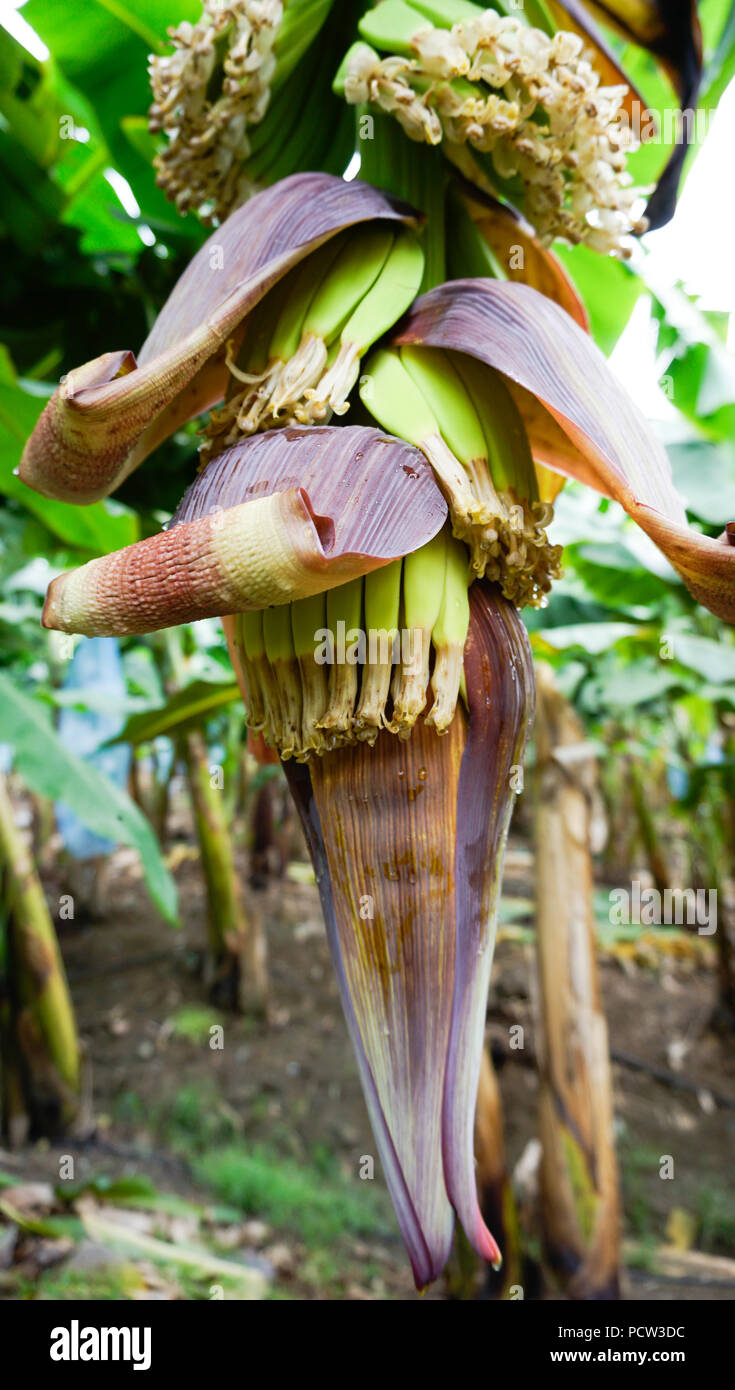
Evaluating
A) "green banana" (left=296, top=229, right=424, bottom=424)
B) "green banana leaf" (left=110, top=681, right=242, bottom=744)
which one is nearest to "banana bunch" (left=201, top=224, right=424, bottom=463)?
"green banana" (left=296, top=229, right=424, bottom=424)

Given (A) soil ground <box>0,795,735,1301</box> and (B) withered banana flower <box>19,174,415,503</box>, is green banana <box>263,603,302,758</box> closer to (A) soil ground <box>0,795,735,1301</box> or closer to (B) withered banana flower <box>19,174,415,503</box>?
(B) withered banana flower <box>19,174,415,503</box>

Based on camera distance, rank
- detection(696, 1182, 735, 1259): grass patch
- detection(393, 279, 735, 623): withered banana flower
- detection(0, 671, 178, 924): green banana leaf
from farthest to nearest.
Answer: detection(696, 1182, 735, 1259): grass patch
detection(0, 671, 178, 924): green banana leaf
detection(393, 279, 735, 623): withered banana flower

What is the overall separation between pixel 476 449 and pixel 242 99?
0.14 metres

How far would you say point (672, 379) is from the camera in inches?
39.4

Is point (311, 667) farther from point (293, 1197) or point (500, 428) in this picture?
point (293, 1197)

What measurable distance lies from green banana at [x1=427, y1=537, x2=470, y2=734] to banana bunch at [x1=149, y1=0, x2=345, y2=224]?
15 cm

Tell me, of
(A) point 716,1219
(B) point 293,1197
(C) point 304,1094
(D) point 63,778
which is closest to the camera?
(D) point 63,778

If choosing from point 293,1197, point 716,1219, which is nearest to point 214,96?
point 293,1197

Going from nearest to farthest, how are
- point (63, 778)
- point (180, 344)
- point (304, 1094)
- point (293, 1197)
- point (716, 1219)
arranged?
1. point (180, 344)
2. point (63, 778)
3. point (293, 1197)
4. point (716, 1219)
5. point (304, 1094)

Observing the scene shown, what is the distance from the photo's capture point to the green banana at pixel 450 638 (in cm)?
20

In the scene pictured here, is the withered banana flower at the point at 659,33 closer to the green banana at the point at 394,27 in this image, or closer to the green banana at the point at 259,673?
the green banana at the point at 394,27

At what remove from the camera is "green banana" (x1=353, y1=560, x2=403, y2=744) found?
7.9 inches

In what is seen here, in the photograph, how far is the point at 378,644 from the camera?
0.67 ft

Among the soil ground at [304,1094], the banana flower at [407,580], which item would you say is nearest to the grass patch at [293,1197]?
the soil ground at [304,1094]
